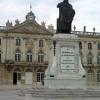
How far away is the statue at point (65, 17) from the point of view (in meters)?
28.3

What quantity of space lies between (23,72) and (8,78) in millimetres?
3072

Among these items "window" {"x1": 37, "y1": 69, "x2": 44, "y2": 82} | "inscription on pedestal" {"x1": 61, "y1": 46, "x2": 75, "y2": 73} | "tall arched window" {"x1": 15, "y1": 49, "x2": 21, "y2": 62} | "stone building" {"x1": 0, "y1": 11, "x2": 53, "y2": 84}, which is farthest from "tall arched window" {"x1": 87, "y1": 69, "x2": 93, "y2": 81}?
"inscription on pedestal" {"x1": 61, "y1": 46, "x2": 75, "y2": 73}

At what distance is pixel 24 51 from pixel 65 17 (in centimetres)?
4715

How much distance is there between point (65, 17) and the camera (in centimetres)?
2850

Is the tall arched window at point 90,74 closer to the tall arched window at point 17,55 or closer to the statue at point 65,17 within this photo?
the tall arched window at point 17,55

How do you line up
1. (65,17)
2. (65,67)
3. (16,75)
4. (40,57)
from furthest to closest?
(40,57), (16,75), (65,17), (65,67)

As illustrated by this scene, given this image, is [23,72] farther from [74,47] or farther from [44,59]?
[74,47]

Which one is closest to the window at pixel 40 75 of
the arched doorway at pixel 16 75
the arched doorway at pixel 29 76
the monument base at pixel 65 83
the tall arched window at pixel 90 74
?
the arched doorway at pixel 29 76

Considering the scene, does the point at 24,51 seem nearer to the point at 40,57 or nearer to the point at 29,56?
the point at 29,56

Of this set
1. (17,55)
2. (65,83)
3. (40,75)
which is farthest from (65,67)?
(17,55)

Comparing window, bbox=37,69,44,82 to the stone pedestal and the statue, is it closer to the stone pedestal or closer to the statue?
the statue

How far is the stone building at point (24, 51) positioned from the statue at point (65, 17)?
146 ft

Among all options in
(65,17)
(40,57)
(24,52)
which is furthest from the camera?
(40,57)

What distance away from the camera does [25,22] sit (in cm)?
7531
